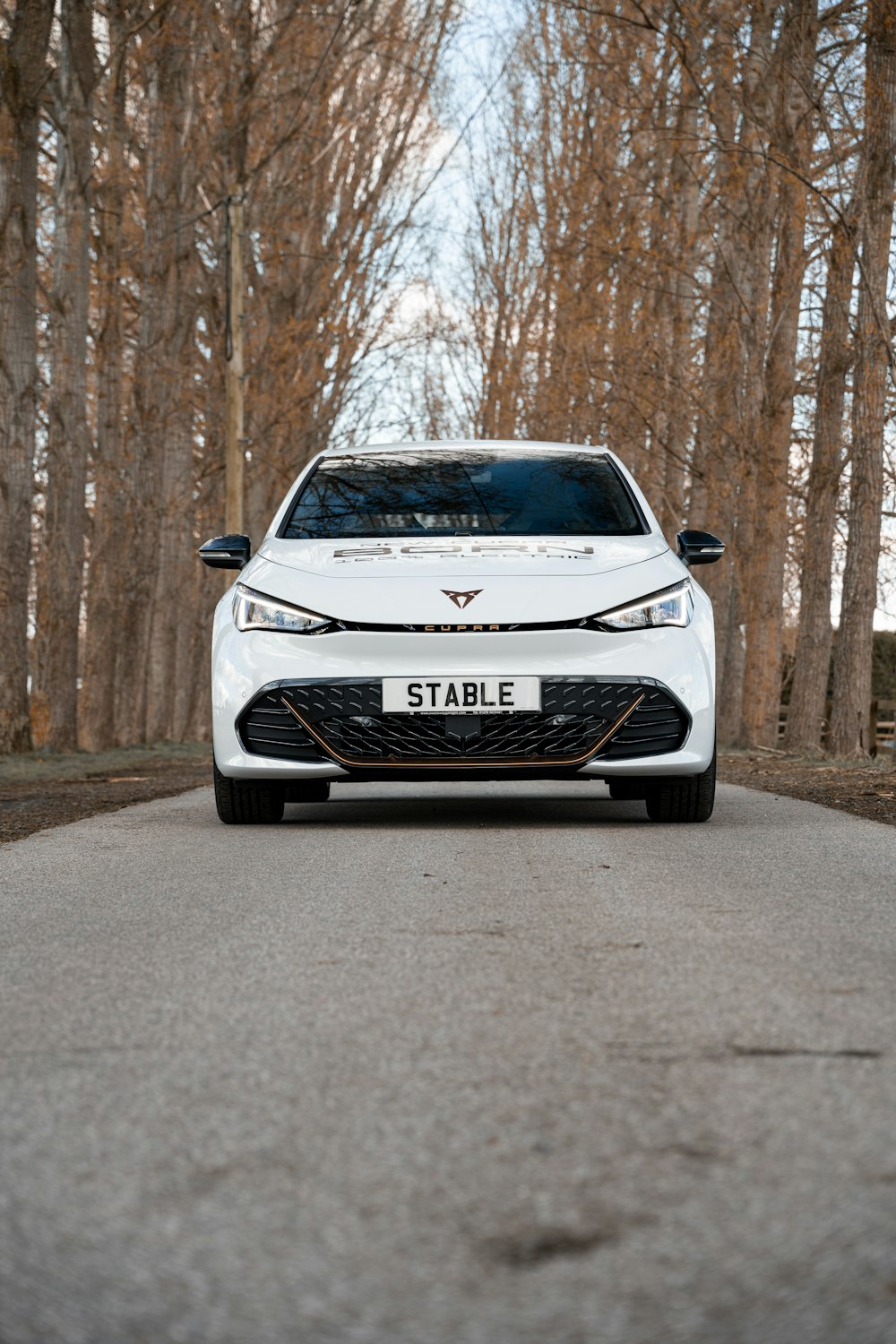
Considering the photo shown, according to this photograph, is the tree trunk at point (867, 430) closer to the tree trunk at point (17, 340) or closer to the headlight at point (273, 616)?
the tree trunk at point (17, 340)

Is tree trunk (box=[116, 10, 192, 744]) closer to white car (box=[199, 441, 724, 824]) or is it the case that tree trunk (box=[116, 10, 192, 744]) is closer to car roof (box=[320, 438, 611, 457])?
car roof (box=[320, 438, 611, 457])

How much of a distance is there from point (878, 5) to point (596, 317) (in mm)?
10566

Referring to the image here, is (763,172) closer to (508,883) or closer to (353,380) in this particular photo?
(353,380)

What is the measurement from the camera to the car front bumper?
6.92 metres

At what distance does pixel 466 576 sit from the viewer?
714 centimetres

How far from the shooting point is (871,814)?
8062 mm

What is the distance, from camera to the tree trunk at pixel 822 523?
1808 cm

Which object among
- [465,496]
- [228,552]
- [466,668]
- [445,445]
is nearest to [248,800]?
[228,552]

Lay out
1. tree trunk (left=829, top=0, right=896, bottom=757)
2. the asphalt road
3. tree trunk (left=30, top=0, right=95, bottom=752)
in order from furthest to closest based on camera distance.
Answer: tree trunk (left=30, top=0, right=95, bottom=752)
tree trunk (left=829, top=0, right=896, bottom=757)
the asphalt road

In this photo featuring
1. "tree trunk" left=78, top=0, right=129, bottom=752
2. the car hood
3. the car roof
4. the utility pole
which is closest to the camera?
the car hood

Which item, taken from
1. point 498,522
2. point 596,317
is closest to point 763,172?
point 596,317

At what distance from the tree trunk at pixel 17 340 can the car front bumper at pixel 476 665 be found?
8.06 m

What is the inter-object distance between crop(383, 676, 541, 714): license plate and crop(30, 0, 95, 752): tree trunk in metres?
10.3

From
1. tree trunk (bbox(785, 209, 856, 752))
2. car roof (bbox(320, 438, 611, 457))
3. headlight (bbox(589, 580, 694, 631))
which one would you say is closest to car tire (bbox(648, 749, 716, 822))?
headlight (bbox(589, 580, 694, 631))
